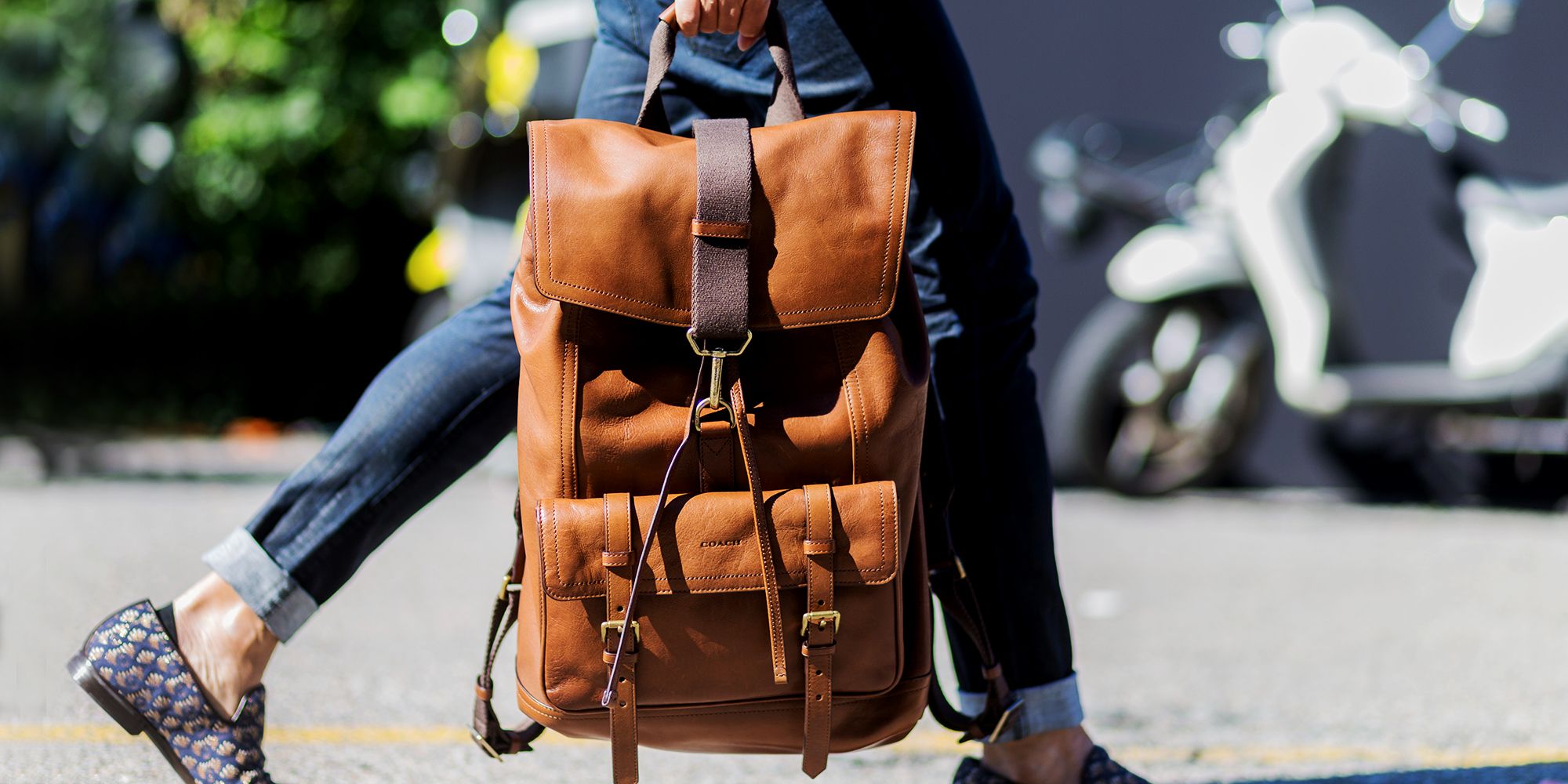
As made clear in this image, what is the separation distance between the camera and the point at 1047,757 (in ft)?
5.95

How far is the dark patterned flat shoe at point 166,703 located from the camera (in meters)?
1.65

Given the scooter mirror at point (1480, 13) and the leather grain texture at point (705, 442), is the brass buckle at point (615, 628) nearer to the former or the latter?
the leather grain texture at point (705, 442)

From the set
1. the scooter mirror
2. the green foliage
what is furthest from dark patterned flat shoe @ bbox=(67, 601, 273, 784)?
the green foliage

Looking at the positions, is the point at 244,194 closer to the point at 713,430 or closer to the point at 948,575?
the point at 948,575

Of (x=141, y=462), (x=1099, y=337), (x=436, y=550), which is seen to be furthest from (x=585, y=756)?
(x=141, y=462)

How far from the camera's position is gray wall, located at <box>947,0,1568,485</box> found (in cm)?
541

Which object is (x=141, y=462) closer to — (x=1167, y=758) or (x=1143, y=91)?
(x=1143, y=91)

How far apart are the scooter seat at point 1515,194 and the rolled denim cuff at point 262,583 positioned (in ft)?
15.9

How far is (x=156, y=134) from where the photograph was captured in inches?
307

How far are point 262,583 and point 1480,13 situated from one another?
16.8 feet

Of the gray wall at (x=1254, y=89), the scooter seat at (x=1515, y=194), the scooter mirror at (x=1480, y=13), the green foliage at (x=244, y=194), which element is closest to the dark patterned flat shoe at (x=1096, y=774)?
the gray wall at (x=1254, y=89)

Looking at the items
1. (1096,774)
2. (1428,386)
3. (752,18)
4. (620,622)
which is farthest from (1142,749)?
(1428,386)

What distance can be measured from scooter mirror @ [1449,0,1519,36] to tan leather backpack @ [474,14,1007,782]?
183 inches

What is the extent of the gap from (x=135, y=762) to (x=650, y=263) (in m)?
1.27
